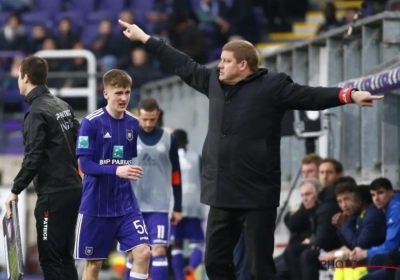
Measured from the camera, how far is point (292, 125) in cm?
1584

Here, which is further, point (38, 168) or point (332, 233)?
point (332, 233)

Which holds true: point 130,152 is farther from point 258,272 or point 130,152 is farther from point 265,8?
point 265,8


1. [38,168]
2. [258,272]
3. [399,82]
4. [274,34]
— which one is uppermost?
[274,34]

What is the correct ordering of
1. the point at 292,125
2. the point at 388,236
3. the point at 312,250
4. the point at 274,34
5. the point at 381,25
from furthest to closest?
1. the point at 274,34
2. the point at 292,125
3. the point at 381,25
4. the point at 312,250
5. the point at 388,236

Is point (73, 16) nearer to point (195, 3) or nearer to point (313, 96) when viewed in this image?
point (195, 3)

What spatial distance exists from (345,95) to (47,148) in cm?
282

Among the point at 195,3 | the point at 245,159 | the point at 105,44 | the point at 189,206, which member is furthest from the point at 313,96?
the point at 195,3

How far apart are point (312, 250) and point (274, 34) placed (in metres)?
12.0

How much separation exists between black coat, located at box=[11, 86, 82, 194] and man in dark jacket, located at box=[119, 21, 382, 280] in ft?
5.30

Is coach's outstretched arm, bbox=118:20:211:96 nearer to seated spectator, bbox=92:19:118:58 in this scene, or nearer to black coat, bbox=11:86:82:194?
black coat, bbox=11:86:82:194

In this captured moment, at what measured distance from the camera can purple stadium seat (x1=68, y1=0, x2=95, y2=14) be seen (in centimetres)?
2677

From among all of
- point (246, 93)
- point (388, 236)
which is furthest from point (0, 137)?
point (246, 93)

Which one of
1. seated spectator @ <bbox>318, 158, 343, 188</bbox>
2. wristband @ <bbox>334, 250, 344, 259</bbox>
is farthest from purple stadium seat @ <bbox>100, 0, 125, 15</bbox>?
wristband @ <bbox>334, 250, 344, 259</bbox>

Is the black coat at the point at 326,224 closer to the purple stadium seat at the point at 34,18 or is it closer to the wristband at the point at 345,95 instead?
the wristband at the point at 345,95
